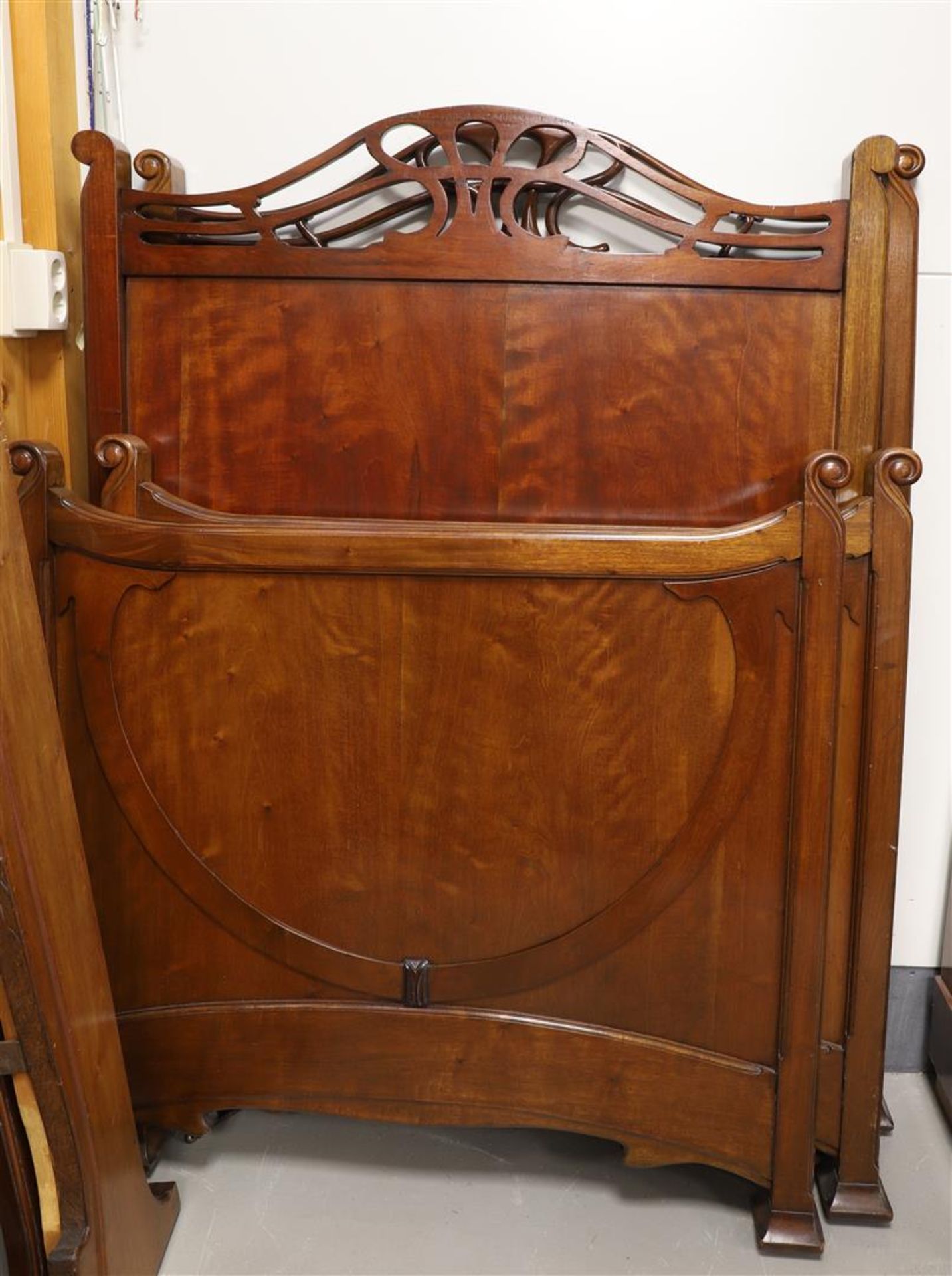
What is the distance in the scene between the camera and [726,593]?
1.33 m

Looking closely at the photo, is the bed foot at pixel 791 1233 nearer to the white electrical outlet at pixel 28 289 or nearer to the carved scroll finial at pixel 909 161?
the carved scroll finial at pixel 909 161

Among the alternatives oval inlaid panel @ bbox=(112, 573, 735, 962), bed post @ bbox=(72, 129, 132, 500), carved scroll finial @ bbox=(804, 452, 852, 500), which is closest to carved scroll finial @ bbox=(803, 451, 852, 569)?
carved scroll finial @ bbox=(804, 452, 852, 500)

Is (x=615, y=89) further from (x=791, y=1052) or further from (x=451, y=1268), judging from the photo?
(x=451, y=1268)

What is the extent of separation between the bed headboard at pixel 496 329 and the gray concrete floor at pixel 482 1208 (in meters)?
0.81

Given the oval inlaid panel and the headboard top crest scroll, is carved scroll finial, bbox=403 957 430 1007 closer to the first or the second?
the oval inlaid panel

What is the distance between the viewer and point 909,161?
4.87 feet

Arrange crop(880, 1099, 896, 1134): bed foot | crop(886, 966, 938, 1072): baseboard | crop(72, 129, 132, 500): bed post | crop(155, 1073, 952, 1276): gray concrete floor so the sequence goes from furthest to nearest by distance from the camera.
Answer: crop(886, 966, 938, 1072): baseboard < crop(880, 1099, 896, 1134): bed foot < crop(72, 129, 132, 500): bed post < crop(155, 1073, 952, 1276): gray concrete floor

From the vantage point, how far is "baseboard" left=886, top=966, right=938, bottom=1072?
→ 1.79m

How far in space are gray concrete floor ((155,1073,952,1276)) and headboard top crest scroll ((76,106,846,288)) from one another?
1.09m

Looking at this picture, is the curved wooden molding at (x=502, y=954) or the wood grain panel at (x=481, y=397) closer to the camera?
the curved wooden molding at (x=502, y=954)

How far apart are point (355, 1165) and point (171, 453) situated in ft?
3.04

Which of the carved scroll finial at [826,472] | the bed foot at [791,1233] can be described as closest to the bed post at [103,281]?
the carved scroll finial at [826,472]

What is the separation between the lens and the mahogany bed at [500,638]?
4.43 ft

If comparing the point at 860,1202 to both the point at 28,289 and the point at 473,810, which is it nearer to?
the point at 473,810
